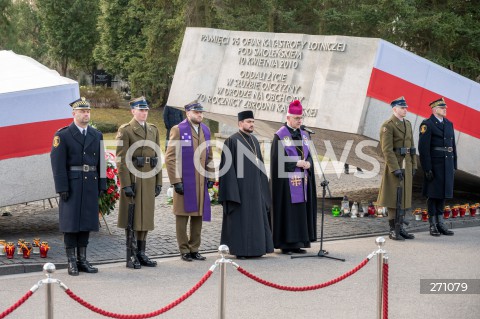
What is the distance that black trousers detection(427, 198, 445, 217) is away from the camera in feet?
43.0

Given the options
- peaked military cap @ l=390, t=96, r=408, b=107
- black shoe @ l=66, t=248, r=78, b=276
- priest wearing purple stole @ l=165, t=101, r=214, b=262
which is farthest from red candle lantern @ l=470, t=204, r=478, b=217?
black shoe @ l=66, t=248, r=78, b=276

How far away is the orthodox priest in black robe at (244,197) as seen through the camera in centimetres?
1094

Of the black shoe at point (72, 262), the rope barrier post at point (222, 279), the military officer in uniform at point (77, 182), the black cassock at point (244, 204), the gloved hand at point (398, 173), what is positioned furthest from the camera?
the gloved hand at point (398, 173)

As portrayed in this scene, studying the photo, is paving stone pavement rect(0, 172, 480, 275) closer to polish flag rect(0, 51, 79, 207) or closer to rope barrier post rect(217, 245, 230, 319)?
polish flag rect(0, 51, 79, 207)

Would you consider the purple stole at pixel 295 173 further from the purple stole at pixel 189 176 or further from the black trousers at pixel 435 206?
the black trousers at pixel 435 206

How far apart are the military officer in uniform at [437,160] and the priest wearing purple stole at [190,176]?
3.74m

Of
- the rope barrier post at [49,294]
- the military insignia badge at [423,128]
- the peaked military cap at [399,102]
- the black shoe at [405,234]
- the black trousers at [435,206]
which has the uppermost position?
the peaked military cap at [399,102]

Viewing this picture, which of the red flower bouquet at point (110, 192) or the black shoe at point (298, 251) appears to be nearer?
the black shoe at point (298, 251)

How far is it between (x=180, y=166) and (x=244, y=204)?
94cm

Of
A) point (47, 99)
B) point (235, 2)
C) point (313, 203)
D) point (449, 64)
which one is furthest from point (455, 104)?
point (235, 2)

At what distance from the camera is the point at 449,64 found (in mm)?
25391

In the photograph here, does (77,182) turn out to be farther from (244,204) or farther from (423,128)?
(423,128)

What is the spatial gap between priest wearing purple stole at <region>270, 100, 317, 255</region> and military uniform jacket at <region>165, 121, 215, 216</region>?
1.04 metres

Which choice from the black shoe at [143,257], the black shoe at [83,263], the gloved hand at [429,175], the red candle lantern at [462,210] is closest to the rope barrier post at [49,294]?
the black shoe at [83,263]
